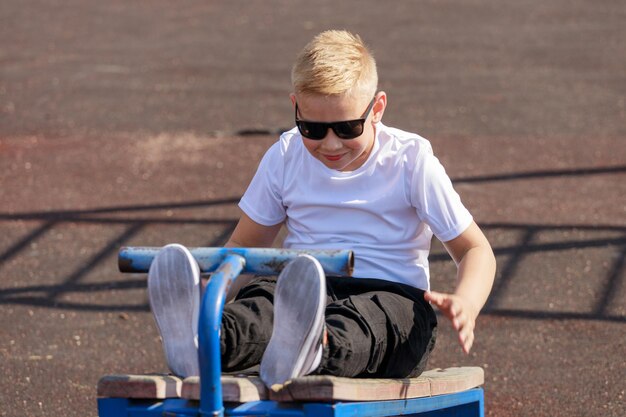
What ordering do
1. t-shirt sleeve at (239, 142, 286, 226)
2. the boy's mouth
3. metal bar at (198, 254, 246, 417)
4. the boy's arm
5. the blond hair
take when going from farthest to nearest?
t-shirt sleeve at (239, 142, 286, 226)
the boy's mouth
the blond hair
the boy's arm
metal bar at (198, 254, 246, 417)

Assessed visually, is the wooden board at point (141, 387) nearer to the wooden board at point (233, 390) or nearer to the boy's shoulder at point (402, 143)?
the wooden board at point (233, 390)

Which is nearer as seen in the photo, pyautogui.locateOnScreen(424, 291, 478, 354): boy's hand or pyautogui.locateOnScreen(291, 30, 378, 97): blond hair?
pyautogui.locateOnScreen(424, 291, 478, 354): boy's hand

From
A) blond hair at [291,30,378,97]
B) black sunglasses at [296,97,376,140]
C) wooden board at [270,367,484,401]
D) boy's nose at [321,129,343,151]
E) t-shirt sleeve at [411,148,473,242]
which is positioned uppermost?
blond hair at [291,30,378,97]

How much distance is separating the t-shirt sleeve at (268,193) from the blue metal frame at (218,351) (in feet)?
2.07

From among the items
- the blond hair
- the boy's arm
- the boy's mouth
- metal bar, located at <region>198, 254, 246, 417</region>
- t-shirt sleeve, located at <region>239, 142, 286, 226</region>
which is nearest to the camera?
metal bar, located at <region>198, 254, 246, 417</region>

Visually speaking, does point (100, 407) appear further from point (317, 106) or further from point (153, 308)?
point (317, 106)

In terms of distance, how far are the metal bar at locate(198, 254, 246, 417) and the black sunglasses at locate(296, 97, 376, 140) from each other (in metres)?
0.60

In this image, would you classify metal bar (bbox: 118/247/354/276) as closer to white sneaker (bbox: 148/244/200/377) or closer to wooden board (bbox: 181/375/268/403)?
white sneaker (bbox: 148/244/200/377)

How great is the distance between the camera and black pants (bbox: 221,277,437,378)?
2.60 meters

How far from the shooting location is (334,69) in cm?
281

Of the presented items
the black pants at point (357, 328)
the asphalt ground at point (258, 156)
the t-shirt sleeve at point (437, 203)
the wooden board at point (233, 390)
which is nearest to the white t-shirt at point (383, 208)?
the t-shirt sleeve at point (437, 203)

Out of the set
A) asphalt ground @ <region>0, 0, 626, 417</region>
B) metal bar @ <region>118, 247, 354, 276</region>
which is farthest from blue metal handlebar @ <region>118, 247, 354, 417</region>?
asphalt ground @ <region>0, 0, 626, 417</region>

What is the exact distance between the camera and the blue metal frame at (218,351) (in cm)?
231

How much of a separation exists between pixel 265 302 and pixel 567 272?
251cm
